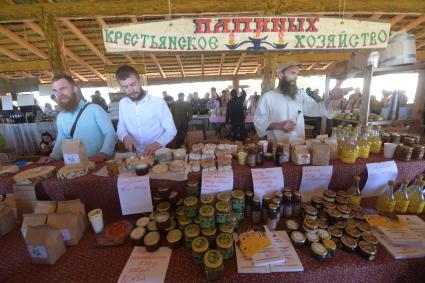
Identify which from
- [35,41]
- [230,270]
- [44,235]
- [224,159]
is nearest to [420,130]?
[224,159]

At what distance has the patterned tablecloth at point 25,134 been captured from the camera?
5.43 m

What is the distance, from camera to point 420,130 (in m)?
2.99

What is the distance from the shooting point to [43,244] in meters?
0.83

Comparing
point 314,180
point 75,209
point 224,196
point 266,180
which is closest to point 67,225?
point 75,209

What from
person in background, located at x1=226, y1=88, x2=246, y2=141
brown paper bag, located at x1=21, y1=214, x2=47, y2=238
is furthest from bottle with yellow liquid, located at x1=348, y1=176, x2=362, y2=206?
person in background, located at x1=226, y1=88, x2=246, y2=141

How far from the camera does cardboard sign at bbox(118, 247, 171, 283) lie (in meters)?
0.79

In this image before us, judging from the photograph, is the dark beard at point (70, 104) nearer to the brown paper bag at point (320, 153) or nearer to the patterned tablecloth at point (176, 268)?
the patterned tablecloth at point (176, 268)

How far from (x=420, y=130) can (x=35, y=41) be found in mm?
10822

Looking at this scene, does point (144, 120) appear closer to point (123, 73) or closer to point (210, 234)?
point (123, 73)

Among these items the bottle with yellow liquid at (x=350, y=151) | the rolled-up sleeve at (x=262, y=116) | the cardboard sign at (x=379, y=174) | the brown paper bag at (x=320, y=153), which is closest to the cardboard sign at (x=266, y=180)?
the brown paper bag at (x=320, y=153)

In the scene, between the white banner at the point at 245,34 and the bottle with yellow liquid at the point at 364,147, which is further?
the white banner at the point at 245,34

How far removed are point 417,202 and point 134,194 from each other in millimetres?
1668

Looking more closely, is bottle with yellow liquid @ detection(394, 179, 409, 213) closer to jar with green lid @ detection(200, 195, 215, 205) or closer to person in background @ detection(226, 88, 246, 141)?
jar with green lid @ detection(200, 195, 215, 205)

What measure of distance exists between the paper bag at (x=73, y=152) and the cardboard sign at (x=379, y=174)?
5.85 ft
